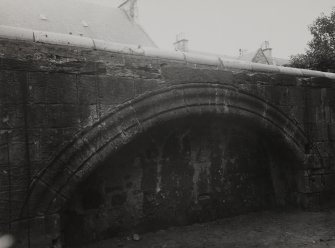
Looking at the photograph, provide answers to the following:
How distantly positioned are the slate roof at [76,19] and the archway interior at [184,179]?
13.3 m

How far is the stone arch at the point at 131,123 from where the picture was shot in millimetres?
2957

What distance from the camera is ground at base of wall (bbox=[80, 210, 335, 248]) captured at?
3727mm

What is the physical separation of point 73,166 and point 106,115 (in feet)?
1.96

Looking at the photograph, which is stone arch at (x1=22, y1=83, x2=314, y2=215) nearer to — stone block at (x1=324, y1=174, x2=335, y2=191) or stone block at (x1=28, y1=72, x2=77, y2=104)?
stone block at (x1=28, y1=72, x2=77, y2=104)

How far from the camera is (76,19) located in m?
18.0

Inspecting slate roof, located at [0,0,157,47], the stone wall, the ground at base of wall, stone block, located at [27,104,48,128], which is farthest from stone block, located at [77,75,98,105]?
slate roof, located at [0,0,157,47]

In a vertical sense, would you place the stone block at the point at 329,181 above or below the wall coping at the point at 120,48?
below

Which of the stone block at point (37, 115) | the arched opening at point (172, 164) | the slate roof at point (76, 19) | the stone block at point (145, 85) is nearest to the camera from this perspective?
the stone block at point (37, 115)

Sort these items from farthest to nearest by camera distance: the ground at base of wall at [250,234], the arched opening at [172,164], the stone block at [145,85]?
1. the ground at base of wall at [250,234]
2. the stone block at [145,85]
3. the arched opening at [172,164]

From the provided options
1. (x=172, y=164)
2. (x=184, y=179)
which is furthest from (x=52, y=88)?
(x=184, y=179)

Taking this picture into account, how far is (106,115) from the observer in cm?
326

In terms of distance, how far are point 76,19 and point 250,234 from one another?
55.3 feet

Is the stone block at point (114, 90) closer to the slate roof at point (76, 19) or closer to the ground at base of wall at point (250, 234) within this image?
the ground at base of wall at point (250, 234)

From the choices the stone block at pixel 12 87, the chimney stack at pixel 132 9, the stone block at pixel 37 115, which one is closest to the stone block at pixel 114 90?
the stone block at pixel 37 115
